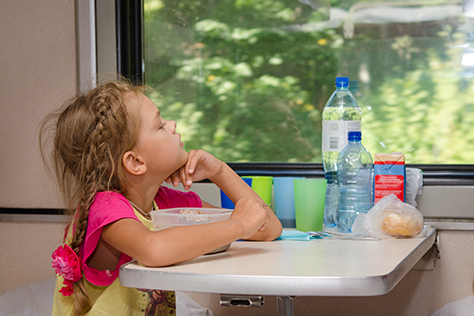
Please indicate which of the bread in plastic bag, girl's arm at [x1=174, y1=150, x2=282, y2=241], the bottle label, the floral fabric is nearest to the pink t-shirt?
the floral fabric

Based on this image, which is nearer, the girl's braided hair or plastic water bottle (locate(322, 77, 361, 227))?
the girl's braided hair

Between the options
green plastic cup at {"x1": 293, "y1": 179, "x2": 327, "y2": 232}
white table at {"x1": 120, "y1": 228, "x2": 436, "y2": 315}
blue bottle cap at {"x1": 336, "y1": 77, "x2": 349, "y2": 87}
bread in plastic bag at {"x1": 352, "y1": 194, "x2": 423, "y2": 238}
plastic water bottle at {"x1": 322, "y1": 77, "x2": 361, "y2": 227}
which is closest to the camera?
white table at {"x1": 120, "y1": 228, "x2": 436, "y2": 315}

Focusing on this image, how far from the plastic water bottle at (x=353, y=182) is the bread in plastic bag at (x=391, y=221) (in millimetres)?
132

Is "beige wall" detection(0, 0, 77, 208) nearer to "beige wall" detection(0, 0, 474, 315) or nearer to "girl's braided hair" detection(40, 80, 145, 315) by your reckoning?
"beige wall" detection(0, 0, 474, 315)

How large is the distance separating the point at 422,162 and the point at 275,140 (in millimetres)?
528

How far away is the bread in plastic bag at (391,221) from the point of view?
3.68 ft

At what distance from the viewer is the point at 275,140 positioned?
1.72 metres

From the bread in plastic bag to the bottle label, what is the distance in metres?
0.31

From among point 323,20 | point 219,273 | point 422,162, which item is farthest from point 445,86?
point 219,273

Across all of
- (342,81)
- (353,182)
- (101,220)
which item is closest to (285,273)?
(101,220)

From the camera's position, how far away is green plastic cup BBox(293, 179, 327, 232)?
1.27m

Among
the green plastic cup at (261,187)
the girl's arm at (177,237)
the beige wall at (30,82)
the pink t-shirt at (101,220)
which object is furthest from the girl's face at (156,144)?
the beige wall at (30,82)

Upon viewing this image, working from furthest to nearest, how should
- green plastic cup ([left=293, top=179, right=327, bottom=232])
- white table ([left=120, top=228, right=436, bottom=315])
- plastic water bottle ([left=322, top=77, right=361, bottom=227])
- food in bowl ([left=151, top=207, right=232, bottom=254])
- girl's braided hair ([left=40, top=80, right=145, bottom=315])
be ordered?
plastic water bottle ([left=322, top=77, right=361, bottom=227]) < green plastic cup ([left=293, top=179, right=327, bottom=232]) < girl's braided hair ([left=40, top=80, right=145, bottom=315]) < food in bowl ([left=151, top=207, right=232, bottom=254]) < white table ([left=120, top=228, right=436, bottom=315])

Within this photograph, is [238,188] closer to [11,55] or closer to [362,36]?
[362,36]
